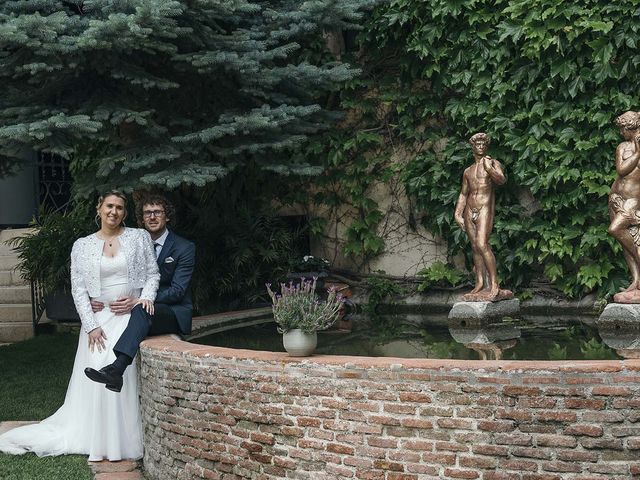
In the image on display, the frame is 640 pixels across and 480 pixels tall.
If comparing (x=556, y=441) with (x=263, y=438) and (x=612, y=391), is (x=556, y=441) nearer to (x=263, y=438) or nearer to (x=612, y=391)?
(x=612, y=391)

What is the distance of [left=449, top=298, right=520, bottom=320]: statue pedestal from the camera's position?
6.88 metres

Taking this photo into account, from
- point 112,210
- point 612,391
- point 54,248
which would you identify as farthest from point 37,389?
point 612,391

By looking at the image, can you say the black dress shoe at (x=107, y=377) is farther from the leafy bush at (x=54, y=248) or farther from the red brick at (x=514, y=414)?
the leafy bush at (x=54, y=248)

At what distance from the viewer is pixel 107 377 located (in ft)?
19.7

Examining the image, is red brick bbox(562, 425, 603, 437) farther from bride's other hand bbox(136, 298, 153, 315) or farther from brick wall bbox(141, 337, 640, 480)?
bride's other hand bbox(136, 298, 153, 315)

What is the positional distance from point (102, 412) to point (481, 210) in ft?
10.6

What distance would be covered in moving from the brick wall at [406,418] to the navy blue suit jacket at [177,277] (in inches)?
40.7

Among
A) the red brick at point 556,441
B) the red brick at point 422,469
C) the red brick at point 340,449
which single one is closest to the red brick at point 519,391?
the red brick at point 556,441

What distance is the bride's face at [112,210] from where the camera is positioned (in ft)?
21.2

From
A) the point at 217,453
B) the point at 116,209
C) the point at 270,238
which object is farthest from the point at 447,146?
A: the point at 217,453

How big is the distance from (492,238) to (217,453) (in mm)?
4665

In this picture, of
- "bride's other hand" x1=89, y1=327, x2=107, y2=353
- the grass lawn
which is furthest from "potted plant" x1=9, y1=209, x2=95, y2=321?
"bride's other hand" x1=89, y1=327, x2=107, y2=353

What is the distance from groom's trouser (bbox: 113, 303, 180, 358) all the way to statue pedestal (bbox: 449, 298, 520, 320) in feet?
7.17

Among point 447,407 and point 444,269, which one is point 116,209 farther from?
point 444,269
